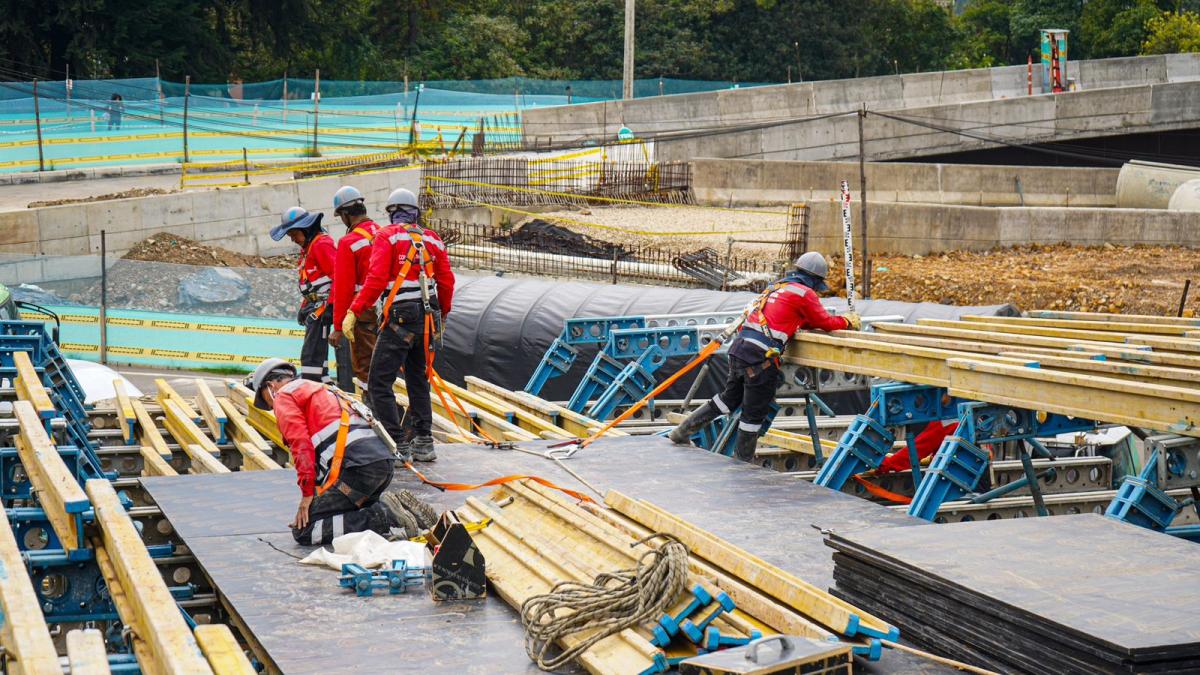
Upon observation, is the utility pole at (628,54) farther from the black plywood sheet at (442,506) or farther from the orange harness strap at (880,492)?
the black plywood sheet at (442,506)

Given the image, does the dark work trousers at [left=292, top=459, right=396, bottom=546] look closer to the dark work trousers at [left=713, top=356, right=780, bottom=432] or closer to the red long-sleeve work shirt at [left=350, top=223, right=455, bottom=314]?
the red long-sleeve work shirt at [left=350, top=223, right=455, bottom=314]

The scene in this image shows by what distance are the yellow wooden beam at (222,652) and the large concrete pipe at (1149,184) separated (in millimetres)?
29058

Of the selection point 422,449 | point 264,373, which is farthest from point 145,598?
point 422,449

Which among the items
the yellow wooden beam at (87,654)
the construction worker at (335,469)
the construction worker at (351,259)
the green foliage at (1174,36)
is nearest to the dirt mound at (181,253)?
the construction worker at (351,259)

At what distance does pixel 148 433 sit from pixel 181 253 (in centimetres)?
1599

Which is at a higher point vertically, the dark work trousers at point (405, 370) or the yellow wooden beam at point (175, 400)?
the dark work trousers at point (405, 370)

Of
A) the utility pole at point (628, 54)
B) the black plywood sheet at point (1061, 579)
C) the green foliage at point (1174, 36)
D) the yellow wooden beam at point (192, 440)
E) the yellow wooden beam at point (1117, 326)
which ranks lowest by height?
the yellow wooden beam at point (192, 440)

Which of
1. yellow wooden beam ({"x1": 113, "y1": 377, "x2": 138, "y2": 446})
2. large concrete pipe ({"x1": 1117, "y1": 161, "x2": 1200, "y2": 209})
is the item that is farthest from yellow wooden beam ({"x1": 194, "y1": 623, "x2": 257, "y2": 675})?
large concrete pipe ({"x1": 1117, "y1": 161, "x2": 1200, "y2": 209})

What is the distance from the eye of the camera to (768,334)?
1010 cm

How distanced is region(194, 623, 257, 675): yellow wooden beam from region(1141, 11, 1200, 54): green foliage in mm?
50113

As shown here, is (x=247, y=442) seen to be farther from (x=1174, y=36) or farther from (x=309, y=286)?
(x=1174, y=36)

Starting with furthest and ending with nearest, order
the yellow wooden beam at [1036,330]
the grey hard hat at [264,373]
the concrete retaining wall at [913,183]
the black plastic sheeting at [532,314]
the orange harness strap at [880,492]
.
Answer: the concrete retaining wall at [913,183]
the black plastic sheeting at [532,314]
the orange harness strap at [880,492]
the yellow wooden beam at [1036,330]
the grey hard hat at [264,373]

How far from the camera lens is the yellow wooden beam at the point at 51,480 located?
6988mm

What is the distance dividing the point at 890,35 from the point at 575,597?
185 ft
